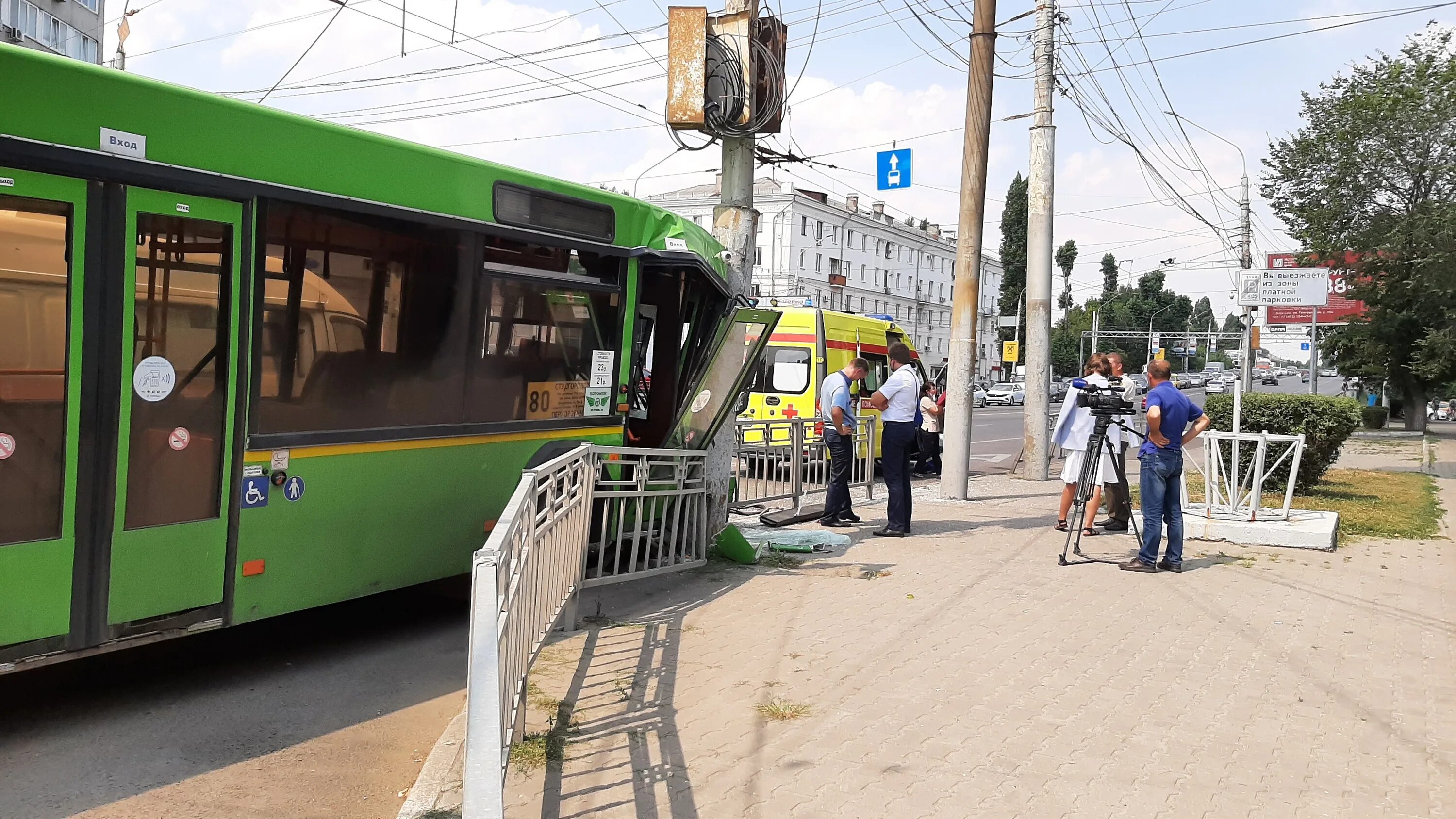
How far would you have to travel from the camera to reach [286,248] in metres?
5.52

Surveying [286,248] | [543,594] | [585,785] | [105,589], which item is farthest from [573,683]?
[286,248]

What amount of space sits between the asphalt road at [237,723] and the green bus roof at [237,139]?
8.42 feet

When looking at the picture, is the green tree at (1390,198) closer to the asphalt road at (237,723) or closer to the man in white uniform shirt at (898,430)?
the man in white uniform shirt at (898,430)

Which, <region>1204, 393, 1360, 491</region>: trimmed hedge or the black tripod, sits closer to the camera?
the black tripod

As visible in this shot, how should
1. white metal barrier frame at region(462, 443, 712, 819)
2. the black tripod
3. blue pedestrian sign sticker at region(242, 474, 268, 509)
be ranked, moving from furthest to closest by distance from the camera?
the black tripod → blue pedestrian sign sticker at region(242, 474, 268, 509) → white metal barrier frame at region(462, 443, 712, 819)

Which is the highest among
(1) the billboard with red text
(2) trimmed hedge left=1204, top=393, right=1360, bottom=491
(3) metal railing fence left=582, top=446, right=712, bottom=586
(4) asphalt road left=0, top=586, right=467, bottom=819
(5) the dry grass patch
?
(1) the billboard with red text

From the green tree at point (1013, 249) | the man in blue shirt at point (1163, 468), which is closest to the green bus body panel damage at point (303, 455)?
the man in blue shirt at point (1163, 468)

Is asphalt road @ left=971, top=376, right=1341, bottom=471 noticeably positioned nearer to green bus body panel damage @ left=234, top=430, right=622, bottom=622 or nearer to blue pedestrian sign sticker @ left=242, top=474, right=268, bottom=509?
green bus body panel damage @ left=234, top=430, right=622, bottom=622

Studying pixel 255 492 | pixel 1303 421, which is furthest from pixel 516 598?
pixel 1303 421

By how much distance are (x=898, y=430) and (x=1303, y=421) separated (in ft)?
22.1

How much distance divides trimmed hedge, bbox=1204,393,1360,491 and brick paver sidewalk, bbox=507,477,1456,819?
5087 millimetres

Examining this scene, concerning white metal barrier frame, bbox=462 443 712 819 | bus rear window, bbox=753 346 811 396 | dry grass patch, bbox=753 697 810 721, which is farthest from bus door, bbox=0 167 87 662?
bus rear window, bbox=753 346 811 396

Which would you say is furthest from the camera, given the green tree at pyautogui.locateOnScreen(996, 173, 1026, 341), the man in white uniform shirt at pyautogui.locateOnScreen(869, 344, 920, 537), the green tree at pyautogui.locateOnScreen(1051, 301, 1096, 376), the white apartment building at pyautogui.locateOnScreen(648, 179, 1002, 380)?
the green tree at pyautogui.locateOnScreen(1051, 301, 1096, 376)

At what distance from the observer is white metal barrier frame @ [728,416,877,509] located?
11594 millimetres
